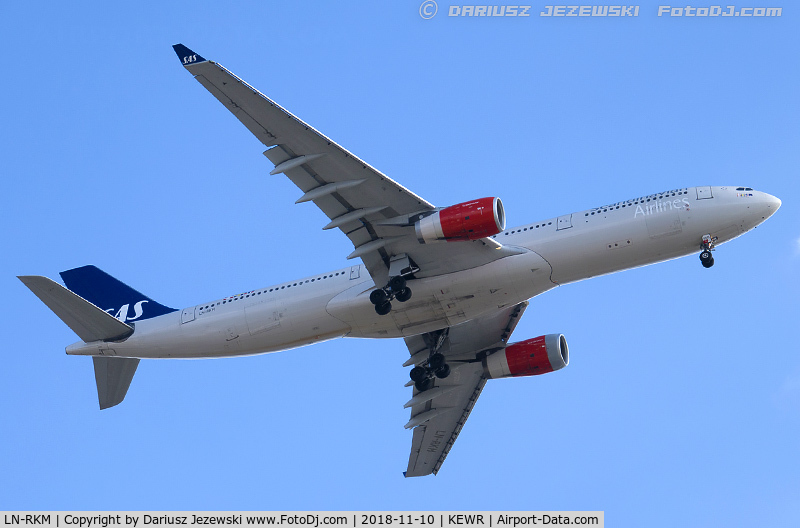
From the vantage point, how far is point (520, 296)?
37000 mm

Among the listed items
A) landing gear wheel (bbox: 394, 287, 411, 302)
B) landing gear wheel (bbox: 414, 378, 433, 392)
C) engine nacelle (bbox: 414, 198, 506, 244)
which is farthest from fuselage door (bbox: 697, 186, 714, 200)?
landing gear wheel (bbox: 414, 378, 433, 392)

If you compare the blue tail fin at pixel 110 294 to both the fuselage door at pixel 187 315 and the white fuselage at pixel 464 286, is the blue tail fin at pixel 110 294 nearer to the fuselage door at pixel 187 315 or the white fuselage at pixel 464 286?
the white fuselage at pixel 464 286

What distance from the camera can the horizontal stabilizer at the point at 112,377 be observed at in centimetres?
4212

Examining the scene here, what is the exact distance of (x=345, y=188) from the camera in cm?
3494

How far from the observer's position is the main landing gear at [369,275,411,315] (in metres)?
36.7

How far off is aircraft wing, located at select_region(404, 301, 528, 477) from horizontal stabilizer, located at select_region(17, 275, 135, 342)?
13.6 m

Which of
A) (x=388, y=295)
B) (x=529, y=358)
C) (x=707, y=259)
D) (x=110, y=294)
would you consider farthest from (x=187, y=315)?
(x=707, y=259)

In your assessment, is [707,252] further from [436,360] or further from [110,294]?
[110,294]

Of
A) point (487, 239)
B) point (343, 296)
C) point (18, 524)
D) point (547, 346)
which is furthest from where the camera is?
point (547, 346)

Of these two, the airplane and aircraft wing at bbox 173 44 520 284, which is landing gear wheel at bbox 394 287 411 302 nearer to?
the airplane

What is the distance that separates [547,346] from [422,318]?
839 cm

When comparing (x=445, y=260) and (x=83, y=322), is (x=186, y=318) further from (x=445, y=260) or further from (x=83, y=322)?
(x=445, y=260)

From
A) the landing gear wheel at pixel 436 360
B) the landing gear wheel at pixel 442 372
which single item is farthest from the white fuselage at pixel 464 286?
the landing gear wheel at pixel 442 372

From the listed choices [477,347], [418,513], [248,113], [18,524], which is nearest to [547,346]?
[477,347]
